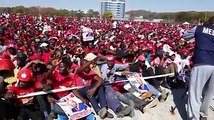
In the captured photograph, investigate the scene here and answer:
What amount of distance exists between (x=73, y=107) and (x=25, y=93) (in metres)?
0.86

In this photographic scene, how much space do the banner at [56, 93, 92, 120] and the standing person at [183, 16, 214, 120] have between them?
1790 millimetres

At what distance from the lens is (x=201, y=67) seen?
5.57 meters

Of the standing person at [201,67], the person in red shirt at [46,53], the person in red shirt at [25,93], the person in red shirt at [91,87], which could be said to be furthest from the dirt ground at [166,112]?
the person in red shirt at [46,53]

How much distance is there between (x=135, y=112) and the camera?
6.95 m

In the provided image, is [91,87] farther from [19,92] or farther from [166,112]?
[166,112]

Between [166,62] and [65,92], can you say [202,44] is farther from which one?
[166,62]

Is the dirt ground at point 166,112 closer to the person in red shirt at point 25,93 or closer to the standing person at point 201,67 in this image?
the standing person at point 201,67

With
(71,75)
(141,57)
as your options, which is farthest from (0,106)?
(141,57)

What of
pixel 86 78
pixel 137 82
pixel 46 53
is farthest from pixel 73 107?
pixel 46 53

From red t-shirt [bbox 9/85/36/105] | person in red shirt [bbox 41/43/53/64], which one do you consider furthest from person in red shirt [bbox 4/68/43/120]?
person in red shirt [bbox 41/43/53/64]

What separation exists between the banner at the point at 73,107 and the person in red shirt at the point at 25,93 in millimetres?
438

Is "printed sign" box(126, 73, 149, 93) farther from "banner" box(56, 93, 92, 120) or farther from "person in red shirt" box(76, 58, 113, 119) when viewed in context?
"banner" box(56, 93, 92, 120)

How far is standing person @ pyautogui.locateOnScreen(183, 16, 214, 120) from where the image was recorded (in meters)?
5.57

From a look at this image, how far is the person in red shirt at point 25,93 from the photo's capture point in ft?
18.4
